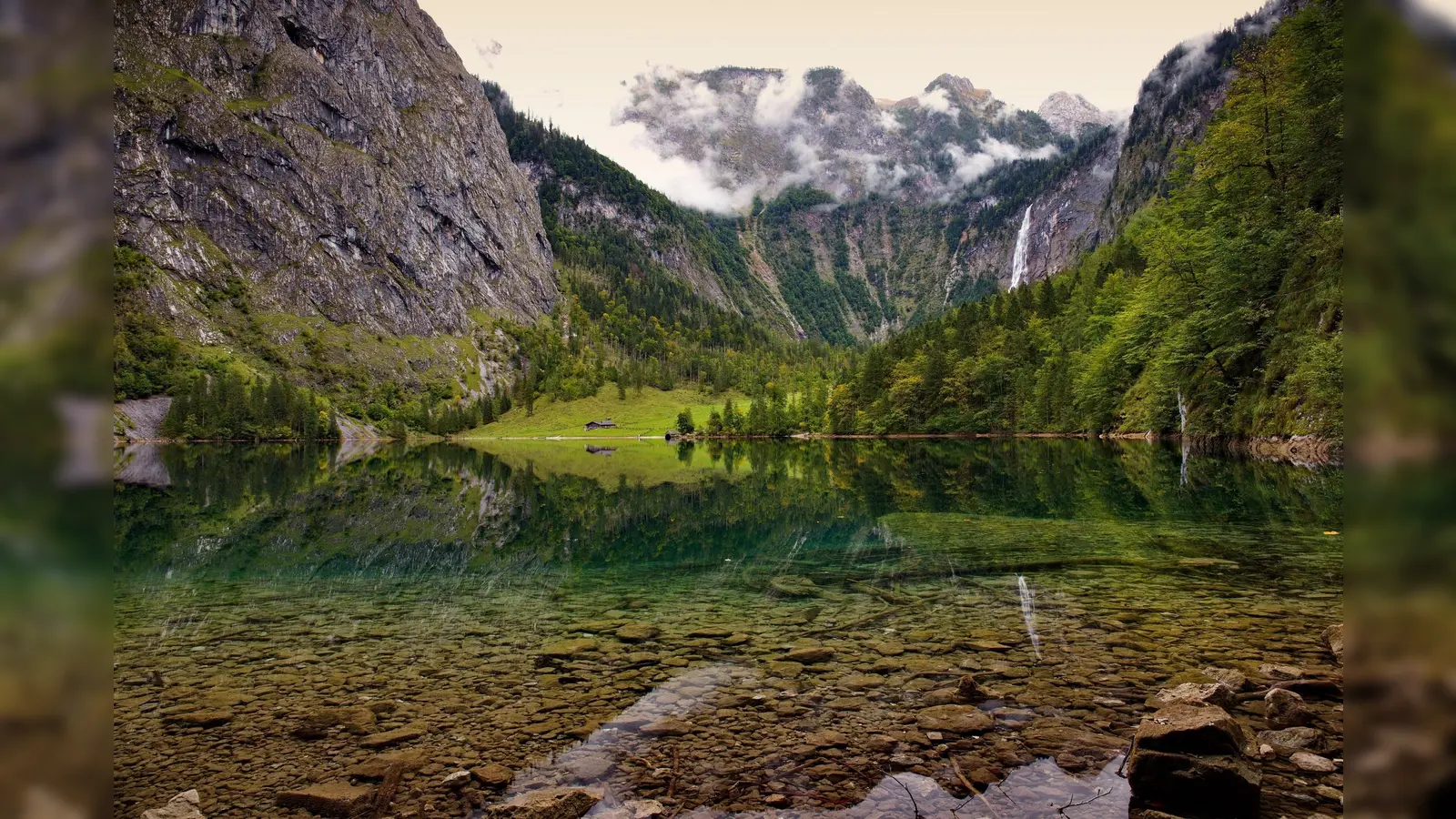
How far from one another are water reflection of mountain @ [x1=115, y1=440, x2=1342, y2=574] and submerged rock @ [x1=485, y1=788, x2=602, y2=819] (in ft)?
38.0

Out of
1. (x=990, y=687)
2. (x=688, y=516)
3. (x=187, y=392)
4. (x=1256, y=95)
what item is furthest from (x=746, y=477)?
(x=187, y=392)

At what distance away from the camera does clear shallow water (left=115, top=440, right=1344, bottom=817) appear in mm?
6844

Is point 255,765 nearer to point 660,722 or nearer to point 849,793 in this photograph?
point 660,722

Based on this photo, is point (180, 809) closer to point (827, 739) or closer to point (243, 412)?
point (827, 739)

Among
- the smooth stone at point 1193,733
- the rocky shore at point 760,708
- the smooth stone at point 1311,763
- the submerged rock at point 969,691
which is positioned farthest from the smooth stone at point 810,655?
the smooth stone at point 1311,763

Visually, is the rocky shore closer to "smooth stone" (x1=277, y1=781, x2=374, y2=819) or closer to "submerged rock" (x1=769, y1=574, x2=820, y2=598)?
"smooth stone" (x1=277, y1=781, x2=374, y2=819)

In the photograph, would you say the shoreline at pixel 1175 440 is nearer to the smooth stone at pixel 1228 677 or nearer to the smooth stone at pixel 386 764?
the smooth stone at pixel 386 764

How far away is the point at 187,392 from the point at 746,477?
15109 centimetres

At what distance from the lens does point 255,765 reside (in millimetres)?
7348

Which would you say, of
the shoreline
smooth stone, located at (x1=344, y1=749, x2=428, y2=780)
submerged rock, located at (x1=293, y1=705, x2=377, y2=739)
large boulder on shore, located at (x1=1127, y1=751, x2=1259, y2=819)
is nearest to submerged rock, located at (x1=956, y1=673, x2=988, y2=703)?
large boulder on shore, located at (x1=1127, y1=751, x2=1259, y2=819)
